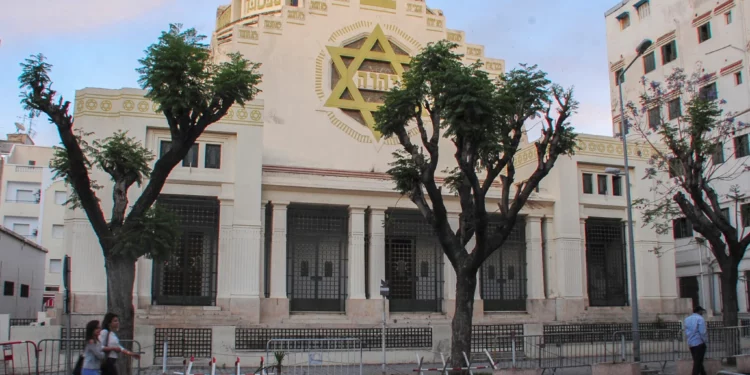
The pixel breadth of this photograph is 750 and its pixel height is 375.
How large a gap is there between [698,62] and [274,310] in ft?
85.2

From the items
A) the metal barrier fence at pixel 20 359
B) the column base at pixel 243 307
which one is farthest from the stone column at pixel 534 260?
the metal barrier fence at pixel 20 359

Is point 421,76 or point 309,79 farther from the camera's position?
point 309,79

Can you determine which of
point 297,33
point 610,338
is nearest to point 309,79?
point 297,33

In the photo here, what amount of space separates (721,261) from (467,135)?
835 centimetres

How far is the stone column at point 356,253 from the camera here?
1046 inches

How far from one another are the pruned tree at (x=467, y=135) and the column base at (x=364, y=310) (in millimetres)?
8686

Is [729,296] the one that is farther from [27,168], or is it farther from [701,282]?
[27,168]

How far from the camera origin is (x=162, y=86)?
1569 centimetres

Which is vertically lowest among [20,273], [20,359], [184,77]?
[20,359]

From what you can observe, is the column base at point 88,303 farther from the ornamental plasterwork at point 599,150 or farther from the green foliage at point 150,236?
the ornamental plasterwork at point 599,150

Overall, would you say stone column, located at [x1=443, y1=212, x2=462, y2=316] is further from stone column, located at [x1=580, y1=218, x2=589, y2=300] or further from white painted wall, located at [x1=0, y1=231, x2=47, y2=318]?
white painted wall, located at [x1=0, y1=231, x2=47, y2=318]

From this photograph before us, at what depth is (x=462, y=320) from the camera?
16844mm

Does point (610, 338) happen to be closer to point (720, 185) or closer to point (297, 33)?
point (297, 33)

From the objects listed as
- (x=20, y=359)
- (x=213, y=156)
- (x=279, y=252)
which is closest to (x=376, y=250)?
(x=279, y=252)
